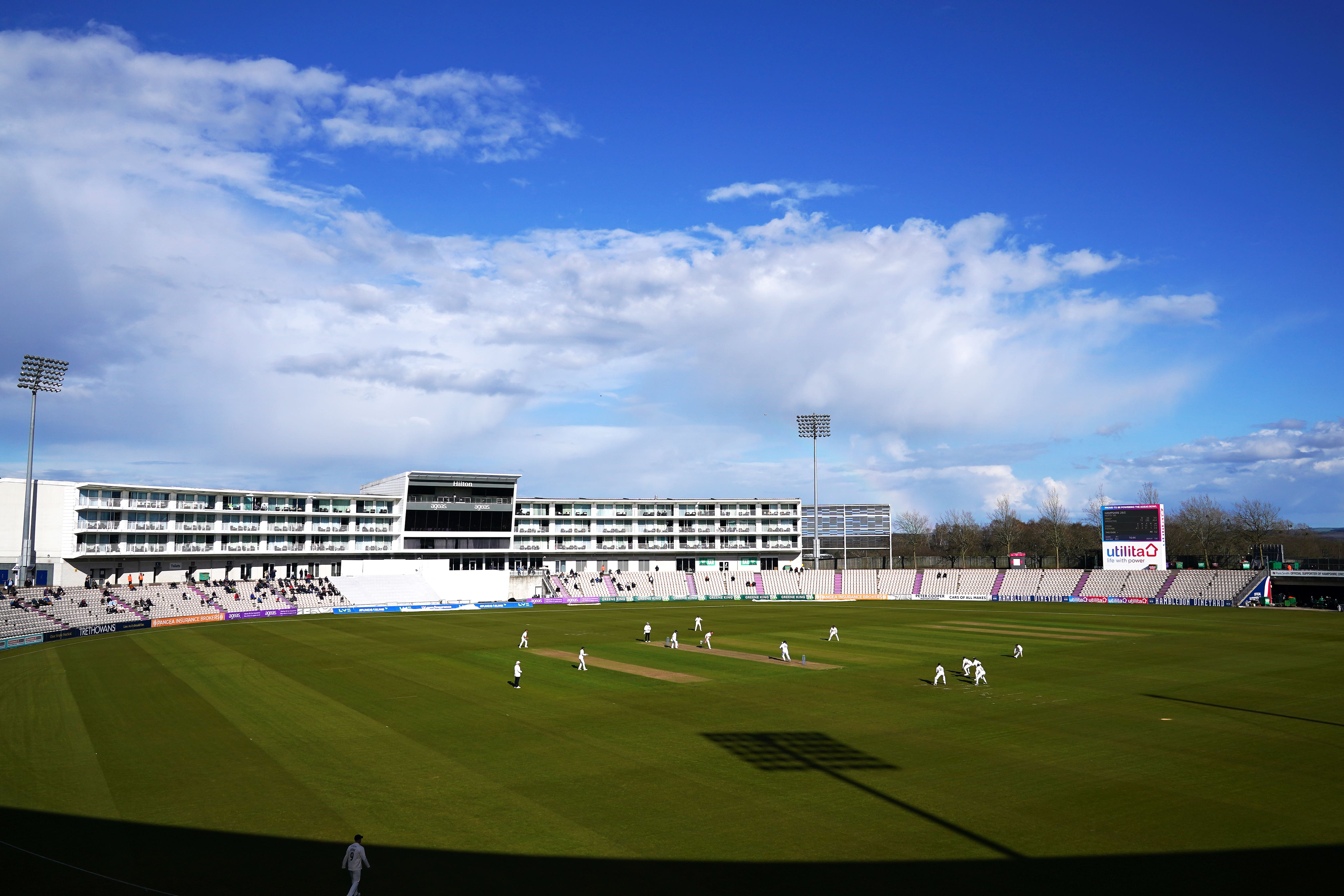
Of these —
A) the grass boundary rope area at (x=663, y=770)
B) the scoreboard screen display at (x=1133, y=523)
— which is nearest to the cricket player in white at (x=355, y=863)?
the grass boundary rope area at (x=663, y=770)

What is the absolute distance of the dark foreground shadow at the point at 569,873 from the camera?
1622cm

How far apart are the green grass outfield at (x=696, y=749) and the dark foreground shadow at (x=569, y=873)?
0.56 meters

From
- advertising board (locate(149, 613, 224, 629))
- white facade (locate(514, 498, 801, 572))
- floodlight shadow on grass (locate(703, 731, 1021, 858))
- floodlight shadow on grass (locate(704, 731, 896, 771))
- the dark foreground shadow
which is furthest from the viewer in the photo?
white facade (locate(514, 498, 801, 572))

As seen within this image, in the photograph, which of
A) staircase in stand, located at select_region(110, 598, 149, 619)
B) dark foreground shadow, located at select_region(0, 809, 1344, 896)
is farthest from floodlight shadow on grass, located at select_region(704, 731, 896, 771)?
staircase in stand, located at select_region(110, 598, 149, 619)

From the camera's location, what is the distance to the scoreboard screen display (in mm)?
97062

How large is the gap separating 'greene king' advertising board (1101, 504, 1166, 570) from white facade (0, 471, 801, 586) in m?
46.3

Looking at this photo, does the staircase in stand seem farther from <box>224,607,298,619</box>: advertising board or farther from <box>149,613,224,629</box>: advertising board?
<box>224,607,298,619</box>: advertising board

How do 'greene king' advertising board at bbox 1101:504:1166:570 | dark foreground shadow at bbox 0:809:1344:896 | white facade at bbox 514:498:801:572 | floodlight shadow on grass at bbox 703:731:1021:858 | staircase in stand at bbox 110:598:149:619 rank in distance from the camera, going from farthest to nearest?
white facade at bbox 514:498:801:572 < 'greene king' advertising board at bbox 1101:504:1166:570 < staircase in stand at bbox 110:598:149:619 < floodlight shadow on grass at bbox 703:731:1021:858 < dark foreground shadow at bbox 0:809:1344:896

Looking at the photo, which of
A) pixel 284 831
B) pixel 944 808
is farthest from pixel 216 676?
pixel 944 808

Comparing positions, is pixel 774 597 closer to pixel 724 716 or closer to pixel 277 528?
pixel 277 528

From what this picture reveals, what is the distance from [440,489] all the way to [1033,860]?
331 feet

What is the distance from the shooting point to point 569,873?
17016 mm

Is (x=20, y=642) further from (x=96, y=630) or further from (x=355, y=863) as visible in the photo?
(x=355, y=863)

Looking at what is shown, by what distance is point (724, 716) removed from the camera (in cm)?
3166
